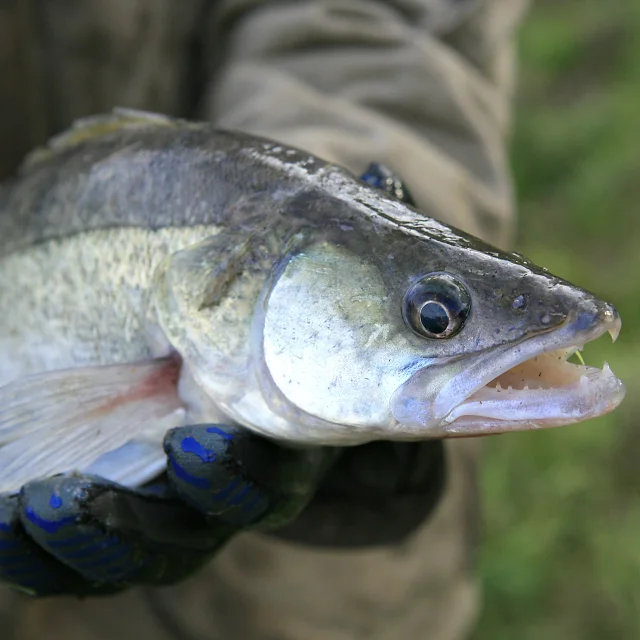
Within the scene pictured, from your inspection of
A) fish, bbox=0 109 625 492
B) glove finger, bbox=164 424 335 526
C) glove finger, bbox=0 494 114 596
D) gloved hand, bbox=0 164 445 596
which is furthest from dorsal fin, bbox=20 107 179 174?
glove finger, bbox=0 494 114 596

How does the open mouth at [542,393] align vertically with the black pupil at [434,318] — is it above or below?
below

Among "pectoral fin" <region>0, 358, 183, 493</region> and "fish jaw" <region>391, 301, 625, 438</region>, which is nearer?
"fish jaw" <region>391, 301, 625, 438</region>

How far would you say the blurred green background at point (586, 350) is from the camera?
10.3 ft

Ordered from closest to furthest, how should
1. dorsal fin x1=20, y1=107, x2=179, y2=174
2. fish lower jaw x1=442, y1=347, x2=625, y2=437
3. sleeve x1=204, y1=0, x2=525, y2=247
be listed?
fish lower jaw x1=442, y1=347, x2=625, y2=437
dorsal fin x1=20, y1=107, x2=179, y2=174
sleeve x1=204, y1=0, x2=525, y2=247

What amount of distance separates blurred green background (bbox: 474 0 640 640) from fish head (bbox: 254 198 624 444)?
2.28 metres

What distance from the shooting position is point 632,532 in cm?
324

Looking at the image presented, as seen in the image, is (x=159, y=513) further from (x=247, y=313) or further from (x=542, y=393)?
(x=542, y=393)

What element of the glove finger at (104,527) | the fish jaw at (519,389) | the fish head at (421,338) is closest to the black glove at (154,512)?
the glove finger at (104,527)

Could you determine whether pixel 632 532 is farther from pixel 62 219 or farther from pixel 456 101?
pixel 62 219

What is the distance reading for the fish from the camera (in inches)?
43.9

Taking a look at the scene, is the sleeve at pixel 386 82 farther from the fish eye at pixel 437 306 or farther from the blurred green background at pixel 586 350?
the blurred green background at pixel 586 350

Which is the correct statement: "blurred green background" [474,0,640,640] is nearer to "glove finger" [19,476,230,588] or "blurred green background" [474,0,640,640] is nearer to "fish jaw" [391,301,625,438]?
"glove finger" [19,476,230,588]

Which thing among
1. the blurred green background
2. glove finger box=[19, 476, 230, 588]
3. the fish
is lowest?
the blurred green background

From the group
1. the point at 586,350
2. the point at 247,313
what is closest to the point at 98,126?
the point at 247,313
